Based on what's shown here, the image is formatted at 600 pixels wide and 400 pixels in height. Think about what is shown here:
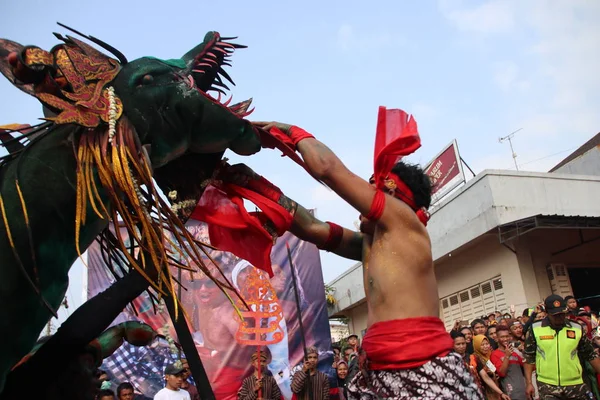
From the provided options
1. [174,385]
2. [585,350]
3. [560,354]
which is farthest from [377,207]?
[585,350]

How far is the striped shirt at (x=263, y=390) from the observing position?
275 inches

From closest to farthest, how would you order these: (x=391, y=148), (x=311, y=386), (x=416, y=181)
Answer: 1. (x=391, y=148)
2. (x=416, y=181)
3. (x=311, y=386)

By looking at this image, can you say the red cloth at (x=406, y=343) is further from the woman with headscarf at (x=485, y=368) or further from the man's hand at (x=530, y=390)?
the man's hand at (x=530, y=390)

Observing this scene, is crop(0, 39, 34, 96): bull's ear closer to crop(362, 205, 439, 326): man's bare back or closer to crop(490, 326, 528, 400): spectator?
crop(362, 205, 439, 326): man's bare back

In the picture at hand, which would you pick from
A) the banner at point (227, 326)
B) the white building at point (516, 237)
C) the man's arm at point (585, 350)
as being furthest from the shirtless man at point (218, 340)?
the white building at point (516, 237)

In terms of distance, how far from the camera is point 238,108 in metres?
2.18

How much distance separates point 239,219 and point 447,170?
1326cm

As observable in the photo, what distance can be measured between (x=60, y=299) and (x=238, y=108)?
35.7 inches

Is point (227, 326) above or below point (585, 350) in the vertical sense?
above

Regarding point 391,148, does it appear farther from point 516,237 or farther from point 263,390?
point 516,237

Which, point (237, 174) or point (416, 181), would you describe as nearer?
point (237, 174)

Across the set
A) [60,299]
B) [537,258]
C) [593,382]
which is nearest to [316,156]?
[60,299]

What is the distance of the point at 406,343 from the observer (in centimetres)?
224

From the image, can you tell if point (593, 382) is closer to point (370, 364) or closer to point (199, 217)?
point (370, 364)
